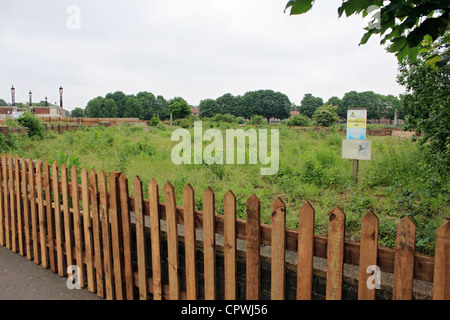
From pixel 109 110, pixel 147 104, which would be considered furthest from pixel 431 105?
pixel 147 104

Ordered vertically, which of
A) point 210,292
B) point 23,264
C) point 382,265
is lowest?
point 23,264

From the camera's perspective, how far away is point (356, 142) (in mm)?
5395

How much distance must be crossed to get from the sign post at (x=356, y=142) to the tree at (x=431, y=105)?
767 mm

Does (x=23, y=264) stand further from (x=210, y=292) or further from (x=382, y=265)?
(x=382, y=265)

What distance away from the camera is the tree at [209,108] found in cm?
8594

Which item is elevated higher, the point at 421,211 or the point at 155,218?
the point at 155,218

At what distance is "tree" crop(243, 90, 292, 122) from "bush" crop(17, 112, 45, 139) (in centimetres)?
7661

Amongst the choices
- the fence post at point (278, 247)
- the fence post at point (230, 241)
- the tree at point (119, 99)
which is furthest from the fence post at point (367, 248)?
the tree at point (119, 99)

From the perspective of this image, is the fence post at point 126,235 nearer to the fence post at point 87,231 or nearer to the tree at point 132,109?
the fence post at point 87,231

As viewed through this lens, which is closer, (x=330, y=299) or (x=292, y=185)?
(x=330, y=299)

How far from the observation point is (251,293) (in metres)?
1.84
